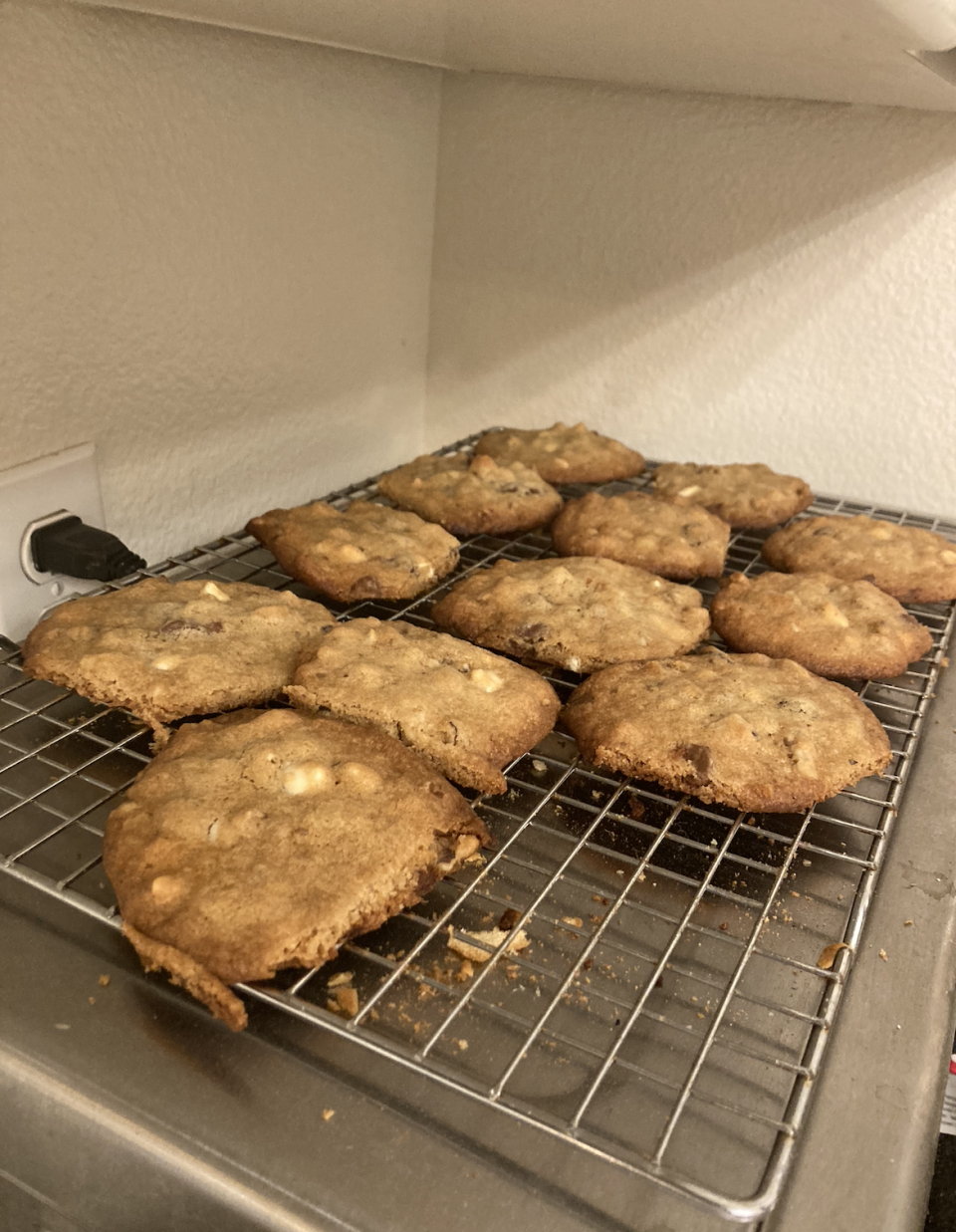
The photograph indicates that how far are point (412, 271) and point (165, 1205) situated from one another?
1823 millimetres

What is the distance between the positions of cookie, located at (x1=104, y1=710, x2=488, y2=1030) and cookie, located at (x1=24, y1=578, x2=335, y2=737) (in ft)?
0.29

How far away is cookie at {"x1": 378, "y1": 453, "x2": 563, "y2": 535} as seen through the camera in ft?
5.49

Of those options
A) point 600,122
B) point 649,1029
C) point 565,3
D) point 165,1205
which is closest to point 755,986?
point 649,1029

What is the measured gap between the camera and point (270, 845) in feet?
2.90

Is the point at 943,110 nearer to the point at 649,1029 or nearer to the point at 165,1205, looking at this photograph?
the point at 649,1029

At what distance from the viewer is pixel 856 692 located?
135 cm

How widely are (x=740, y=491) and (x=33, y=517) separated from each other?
117 cm

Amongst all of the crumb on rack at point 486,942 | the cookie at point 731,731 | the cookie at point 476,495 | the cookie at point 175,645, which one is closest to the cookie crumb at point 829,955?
the cookie at point 731,731

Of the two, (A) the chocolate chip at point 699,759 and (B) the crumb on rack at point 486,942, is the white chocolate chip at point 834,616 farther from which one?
(B) the crumb on rack at point 486,942

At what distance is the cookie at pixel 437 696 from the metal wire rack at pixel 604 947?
0.05 metres

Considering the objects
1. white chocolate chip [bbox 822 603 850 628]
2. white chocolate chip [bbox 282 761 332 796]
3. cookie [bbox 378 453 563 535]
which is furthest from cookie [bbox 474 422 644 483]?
white chocolate chip [bbox 282 761 332 796]

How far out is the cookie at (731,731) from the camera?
1050 mm

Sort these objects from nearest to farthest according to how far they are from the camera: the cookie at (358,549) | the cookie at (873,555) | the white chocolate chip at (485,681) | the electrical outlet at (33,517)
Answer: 1. the white chocolate chip at (485,681)
2. the electrical outlet at (33,517)
3. the cookie at (358,549)
4. the cookie at (873,555)

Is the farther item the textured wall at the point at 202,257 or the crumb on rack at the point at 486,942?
the textured wall at the point at 202,257
